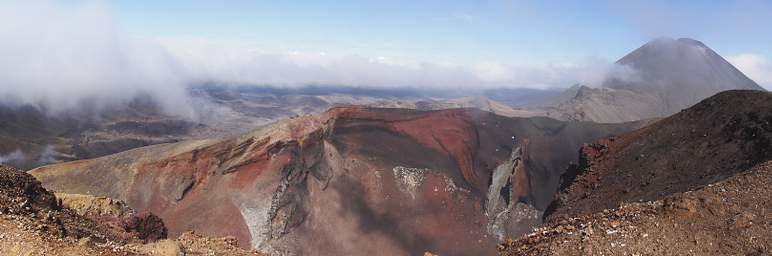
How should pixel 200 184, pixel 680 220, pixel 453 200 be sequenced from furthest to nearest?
pixel 453 200, pixel 200 184, pixel 680 220

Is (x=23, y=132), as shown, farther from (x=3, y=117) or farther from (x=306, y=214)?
(x=306, y=214)

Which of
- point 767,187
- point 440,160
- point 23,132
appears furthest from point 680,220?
point 23,132

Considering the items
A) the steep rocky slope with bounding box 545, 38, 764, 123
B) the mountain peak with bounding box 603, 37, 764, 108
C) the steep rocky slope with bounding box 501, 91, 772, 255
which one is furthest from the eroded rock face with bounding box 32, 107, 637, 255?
the mountain peak with bounding box 603, 37, 764, 108

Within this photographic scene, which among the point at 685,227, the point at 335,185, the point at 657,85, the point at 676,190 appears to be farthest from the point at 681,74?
the point at 685,227

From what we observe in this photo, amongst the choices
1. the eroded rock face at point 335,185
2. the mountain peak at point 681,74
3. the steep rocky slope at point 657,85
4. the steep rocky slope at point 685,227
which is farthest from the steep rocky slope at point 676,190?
the mountain peak at point 681,74

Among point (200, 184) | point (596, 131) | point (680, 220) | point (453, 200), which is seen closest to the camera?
point (680, 220)

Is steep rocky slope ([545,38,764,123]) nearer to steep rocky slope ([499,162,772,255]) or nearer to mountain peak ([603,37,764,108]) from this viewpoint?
mountain peak ([603,37,764,108])

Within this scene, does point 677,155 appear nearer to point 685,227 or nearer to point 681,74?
point 685,227
